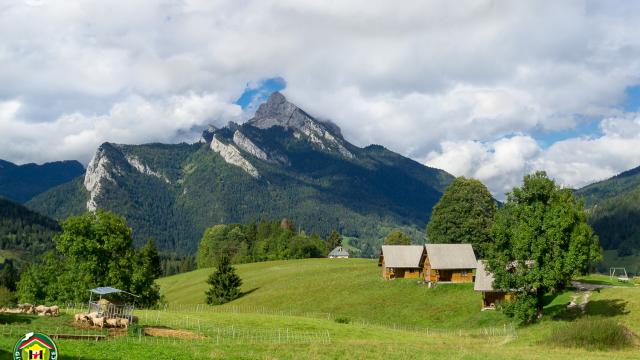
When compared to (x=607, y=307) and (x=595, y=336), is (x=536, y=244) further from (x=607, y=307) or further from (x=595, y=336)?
(x=595, y=336)

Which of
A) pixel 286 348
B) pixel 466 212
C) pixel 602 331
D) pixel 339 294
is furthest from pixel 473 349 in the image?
pixel 466 212

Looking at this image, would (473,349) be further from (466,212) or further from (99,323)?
(466,212)

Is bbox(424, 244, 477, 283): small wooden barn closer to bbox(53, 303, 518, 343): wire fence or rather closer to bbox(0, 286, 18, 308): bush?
bbox(53, 303, 518, 343): wire fence

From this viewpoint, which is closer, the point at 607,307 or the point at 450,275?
the point at 607,307

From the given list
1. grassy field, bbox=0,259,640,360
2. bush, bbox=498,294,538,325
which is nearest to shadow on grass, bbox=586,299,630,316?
grassy field, bbox=0,259,640,360

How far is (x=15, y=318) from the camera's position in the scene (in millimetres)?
51094

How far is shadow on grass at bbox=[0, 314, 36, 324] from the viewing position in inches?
1956

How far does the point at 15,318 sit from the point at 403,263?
71.4m

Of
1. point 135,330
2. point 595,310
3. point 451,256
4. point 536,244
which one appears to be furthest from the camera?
point 451,256

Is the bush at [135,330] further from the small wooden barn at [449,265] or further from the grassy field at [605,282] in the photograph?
the grassy field at [605,282]

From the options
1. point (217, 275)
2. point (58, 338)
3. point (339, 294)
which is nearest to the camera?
point (58, 338)

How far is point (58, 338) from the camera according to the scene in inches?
1674

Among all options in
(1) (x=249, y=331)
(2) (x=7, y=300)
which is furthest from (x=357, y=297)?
(2) (x=7, y=300)

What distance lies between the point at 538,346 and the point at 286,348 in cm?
2303
